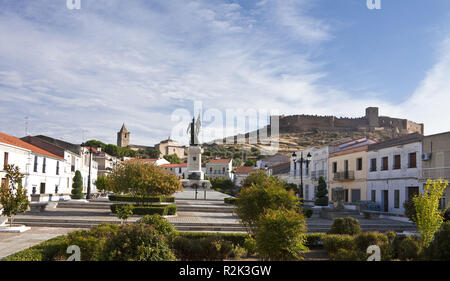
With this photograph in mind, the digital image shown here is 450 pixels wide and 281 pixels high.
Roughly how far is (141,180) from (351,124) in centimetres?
13383

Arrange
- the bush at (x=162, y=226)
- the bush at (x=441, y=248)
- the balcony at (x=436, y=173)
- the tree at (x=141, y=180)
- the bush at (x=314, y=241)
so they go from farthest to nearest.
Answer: the balcony at (x=436, y=173) → the tree at (x=141, y=180) → the bush at (x=314, y=241) → the bush at (x=162, y=226) → the bush at (x=441, y=248)

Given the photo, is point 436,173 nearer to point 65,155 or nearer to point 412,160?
point 412,160

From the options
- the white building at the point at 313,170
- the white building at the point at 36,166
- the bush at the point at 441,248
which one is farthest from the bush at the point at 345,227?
the white building at the point at 36,166

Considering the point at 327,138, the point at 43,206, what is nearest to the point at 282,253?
the point at 43,206

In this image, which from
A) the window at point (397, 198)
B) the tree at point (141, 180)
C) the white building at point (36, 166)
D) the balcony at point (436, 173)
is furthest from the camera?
the white building at point (36, 166)

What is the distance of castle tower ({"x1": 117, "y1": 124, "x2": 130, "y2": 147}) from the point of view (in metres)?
171

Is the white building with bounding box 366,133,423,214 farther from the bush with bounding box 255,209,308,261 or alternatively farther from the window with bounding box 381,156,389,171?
the bush with bounding box 255,209,308,261

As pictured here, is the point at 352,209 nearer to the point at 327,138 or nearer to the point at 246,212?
the point at 246,212

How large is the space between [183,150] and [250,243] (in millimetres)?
164742

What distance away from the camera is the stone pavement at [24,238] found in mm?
12484

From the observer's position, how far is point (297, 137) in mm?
147625

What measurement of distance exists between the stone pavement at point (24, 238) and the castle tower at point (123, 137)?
158 metres

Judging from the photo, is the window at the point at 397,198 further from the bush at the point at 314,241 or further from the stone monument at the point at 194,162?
the stone monument at the point at 194,162

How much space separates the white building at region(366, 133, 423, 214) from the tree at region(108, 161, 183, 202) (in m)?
16.7
